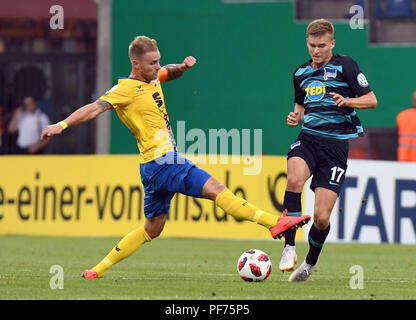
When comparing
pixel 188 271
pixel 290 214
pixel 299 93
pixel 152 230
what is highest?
pixel 299 93

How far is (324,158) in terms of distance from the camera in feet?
30.8

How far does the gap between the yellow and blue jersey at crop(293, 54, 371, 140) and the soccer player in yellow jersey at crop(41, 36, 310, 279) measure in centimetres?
99

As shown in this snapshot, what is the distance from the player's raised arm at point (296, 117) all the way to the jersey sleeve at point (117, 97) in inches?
59.4

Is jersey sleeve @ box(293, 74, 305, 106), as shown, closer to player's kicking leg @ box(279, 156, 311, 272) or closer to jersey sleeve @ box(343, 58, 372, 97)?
jersey sleeve @ box(343, 58, 372, 97)

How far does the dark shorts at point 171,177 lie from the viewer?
898 cm

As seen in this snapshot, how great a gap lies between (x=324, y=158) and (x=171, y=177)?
142cm

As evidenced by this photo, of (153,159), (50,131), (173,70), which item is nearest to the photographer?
(50,131)

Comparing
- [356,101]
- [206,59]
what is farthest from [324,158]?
[206,59]

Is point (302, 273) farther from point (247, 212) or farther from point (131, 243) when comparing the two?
point (131, 243)

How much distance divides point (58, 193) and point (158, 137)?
7549mm

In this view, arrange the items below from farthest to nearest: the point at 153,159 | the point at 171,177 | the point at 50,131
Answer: the point at 153,159, the point at 171,177, the point at 50,131

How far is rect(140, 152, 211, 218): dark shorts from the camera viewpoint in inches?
354
